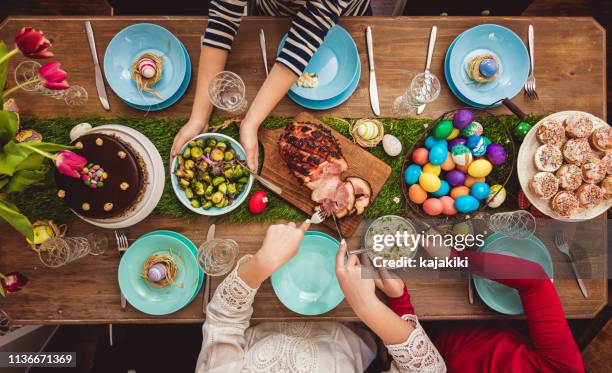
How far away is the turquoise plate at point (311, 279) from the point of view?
1653mm

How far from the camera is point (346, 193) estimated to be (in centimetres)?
164

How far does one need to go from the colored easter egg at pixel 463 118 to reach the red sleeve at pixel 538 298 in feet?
1.93

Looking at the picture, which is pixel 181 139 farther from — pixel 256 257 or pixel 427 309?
pixel 427 309

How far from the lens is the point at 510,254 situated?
1.71m

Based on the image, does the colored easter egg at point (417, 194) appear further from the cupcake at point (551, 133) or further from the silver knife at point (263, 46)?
the silver knife at point (263, 46)

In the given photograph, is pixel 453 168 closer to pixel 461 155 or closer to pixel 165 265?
pixel 461 155

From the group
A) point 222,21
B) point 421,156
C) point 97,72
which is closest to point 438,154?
point 421,156

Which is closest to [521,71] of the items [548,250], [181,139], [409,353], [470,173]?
[470,173]

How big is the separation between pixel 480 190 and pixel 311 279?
2.86ft

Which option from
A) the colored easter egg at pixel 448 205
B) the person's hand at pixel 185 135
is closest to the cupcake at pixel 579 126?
the colored easter egg at pixel 448 205

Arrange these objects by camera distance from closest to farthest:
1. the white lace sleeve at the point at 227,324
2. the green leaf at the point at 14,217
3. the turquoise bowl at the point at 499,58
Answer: the green leaf at the point at 14,217 < the white lace sleeve at the point at 227,324 < the turquoise bowl at the point at 499,58

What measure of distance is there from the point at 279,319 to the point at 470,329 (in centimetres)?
123

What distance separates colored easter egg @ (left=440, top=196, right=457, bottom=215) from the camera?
163cm

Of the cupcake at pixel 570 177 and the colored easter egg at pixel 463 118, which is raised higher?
the colored easter egg at pixel 463 118
